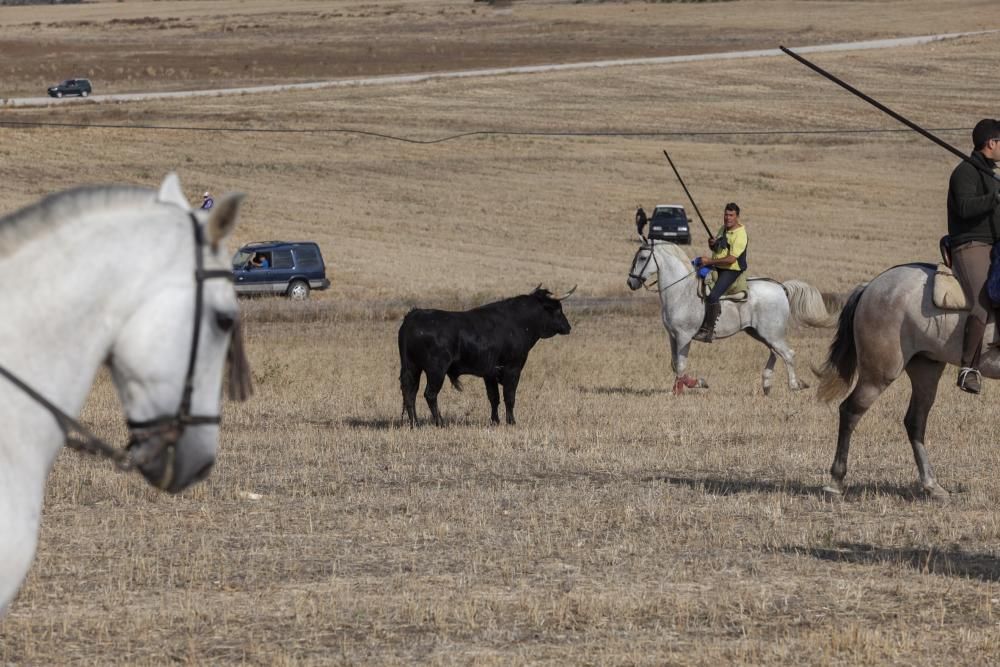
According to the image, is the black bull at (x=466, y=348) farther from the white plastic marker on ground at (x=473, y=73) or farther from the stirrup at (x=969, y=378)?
the white plastic marker on ground at (x=473, y=73)

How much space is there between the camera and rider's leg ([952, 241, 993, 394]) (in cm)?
1161

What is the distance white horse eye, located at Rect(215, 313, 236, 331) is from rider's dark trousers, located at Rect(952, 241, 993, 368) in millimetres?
8305

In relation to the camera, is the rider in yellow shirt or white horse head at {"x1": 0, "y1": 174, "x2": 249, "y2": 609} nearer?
white horse head at {"x1": 0, "y1": 174, "x2": 249, "y2": 609}

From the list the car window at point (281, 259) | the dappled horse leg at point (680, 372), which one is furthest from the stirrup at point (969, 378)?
the car window at point (281, 259)

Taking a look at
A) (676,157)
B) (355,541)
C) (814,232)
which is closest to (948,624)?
(355,541)

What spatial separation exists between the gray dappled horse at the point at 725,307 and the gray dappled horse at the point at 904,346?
7075mm

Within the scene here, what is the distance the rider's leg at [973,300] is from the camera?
11609 millimetres

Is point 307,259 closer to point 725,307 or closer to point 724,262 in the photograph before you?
point 725,307

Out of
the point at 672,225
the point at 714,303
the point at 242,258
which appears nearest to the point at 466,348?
the point at 714,303

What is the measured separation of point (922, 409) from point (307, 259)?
27152 mm

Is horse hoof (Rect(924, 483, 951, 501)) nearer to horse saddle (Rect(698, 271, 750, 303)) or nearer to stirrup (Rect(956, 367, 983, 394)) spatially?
stirrup (Rect(956, 367, 983, 394))

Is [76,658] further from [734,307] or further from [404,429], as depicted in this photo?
[734,307]

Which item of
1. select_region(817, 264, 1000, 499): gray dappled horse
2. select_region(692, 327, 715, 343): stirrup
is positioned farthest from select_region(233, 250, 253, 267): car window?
select_region(817, 264, 1000, 499): gray dappled horse

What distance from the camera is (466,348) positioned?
16578mm
